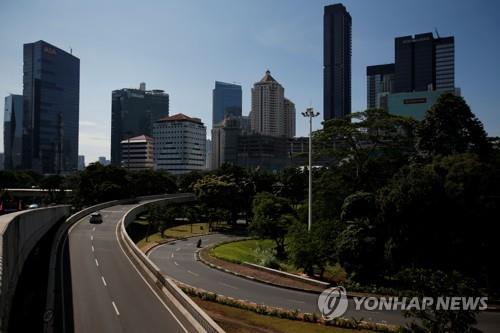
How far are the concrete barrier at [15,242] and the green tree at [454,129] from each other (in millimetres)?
42316

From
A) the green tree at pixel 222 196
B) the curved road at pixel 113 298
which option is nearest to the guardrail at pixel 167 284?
the curved road at pixel 113 298

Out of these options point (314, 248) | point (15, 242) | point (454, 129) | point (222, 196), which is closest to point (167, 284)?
point (15, 242)

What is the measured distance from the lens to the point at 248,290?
34406 mm

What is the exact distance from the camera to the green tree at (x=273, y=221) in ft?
182

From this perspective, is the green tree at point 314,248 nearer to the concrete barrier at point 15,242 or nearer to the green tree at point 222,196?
the concrete barrier at point 15,242

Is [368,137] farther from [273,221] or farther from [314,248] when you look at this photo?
[314,248]

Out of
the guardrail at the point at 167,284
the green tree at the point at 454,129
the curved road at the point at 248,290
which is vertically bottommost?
the curved road at the point at 248,290

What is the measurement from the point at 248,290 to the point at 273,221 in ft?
71.9

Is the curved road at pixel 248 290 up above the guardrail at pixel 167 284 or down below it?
below

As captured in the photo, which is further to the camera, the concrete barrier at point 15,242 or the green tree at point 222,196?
the green tree at point 222,196

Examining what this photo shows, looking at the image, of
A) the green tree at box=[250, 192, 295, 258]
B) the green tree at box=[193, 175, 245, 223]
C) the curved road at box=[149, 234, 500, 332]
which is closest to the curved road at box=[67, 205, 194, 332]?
the curved road at box=[149, 234, 500, 332]

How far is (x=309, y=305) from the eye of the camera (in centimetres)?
3050

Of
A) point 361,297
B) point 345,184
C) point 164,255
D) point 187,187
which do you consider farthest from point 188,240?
point 187,187

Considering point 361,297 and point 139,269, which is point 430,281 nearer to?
point 361,297
